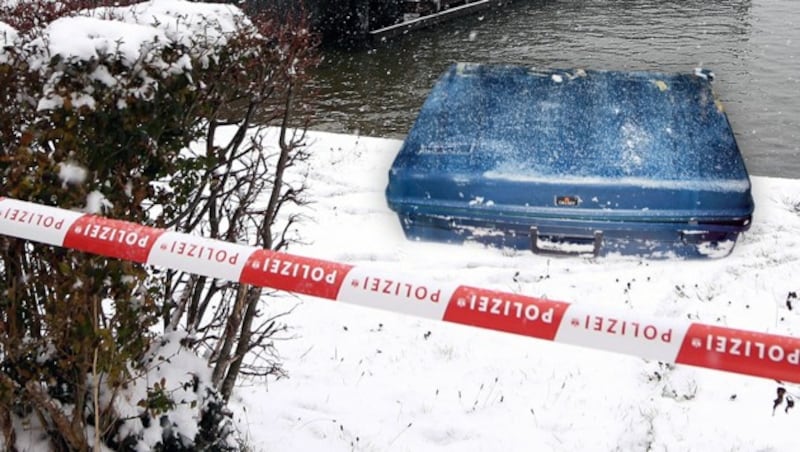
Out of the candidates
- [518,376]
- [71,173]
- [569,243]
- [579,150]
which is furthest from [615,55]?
[71,173]

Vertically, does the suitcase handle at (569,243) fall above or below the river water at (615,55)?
above

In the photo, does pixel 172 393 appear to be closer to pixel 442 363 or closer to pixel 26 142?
pixel 26 142

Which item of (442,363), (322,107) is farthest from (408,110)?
(442,363)

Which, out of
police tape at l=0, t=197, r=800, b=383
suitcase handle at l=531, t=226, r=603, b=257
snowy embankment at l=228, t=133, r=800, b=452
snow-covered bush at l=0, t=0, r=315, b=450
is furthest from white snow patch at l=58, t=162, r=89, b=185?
suitcase handle at l=531, t=226, r=603, b=257

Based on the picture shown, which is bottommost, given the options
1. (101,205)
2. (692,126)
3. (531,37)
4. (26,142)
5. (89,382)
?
(531,37)

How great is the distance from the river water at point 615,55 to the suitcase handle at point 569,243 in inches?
255

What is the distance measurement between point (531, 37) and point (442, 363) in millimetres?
18409

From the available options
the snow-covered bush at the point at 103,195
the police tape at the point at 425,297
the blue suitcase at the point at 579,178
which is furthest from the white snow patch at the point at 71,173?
the blue suitcase at the point at 579,178

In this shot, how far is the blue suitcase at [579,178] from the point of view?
6.30 m

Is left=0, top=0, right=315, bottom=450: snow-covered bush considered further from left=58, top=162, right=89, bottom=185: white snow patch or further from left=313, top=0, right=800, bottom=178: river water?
left=313, top=0, right=800, bottom=178: river water

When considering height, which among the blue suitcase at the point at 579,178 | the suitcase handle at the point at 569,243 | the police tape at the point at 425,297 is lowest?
the suitcase handle at the point at 569,243

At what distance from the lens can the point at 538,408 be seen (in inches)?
170

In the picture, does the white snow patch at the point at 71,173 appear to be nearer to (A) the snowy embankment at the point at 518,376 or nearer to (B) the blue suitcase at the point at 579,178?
(A) the snowy embankment at the point at 518,376

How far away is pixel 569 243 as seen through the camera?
Result: 6.54 m
